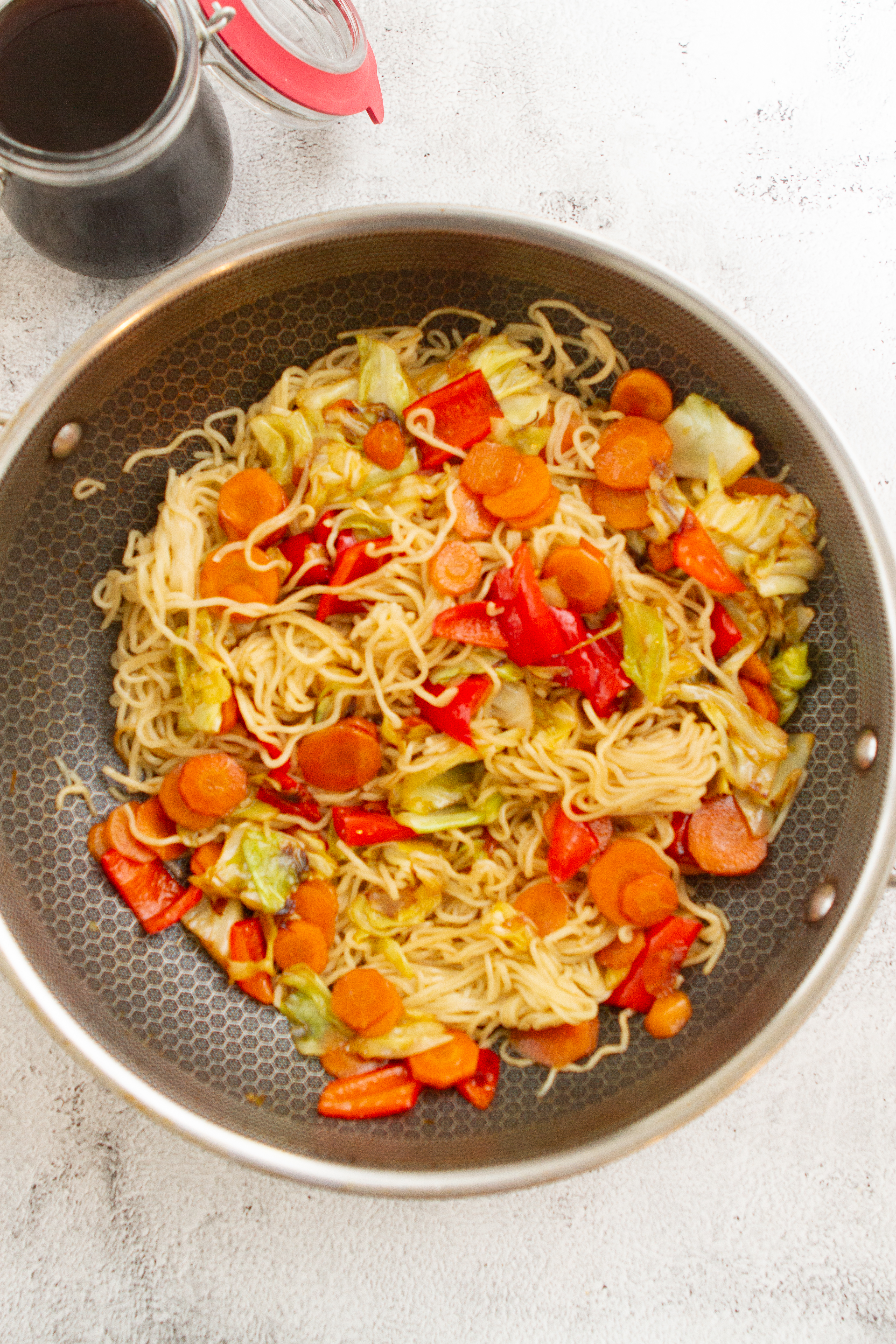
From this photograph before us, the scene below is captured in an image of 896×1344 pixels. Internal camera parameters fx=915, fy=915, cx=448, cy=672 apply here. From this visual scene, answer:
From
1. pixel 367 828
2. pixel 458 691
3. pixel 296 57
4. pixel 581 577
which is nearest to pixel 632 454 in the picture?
pixel 581 577

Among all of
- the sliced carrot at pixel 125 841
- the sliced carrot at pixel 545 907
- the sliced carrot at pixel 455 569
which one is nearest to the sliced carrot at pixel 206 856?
the sliced carrot at pixel 125 841

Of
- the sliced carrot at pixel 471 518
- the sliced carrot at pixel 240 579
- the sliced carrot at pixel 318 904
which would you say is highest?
the sliced carrot at pixel 471 518

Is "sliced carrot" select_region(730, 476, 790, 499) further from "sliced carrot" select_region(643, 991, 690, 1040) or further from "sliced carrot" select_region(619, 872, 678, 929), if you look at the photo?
"sliced carrot" select_region(643, 991, 690, 1040)

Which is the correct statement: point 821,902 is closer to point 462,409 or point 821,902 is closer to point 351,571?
point 351,571

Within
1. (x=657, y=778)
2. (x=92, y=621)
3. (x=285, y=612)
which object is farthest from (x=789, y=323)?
(x=92, y=621)

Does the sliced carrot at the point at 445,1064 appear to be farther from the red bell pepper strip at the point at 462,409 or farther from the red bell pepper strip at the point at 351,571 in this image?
the red bell pepper strip at the point at 462,409
